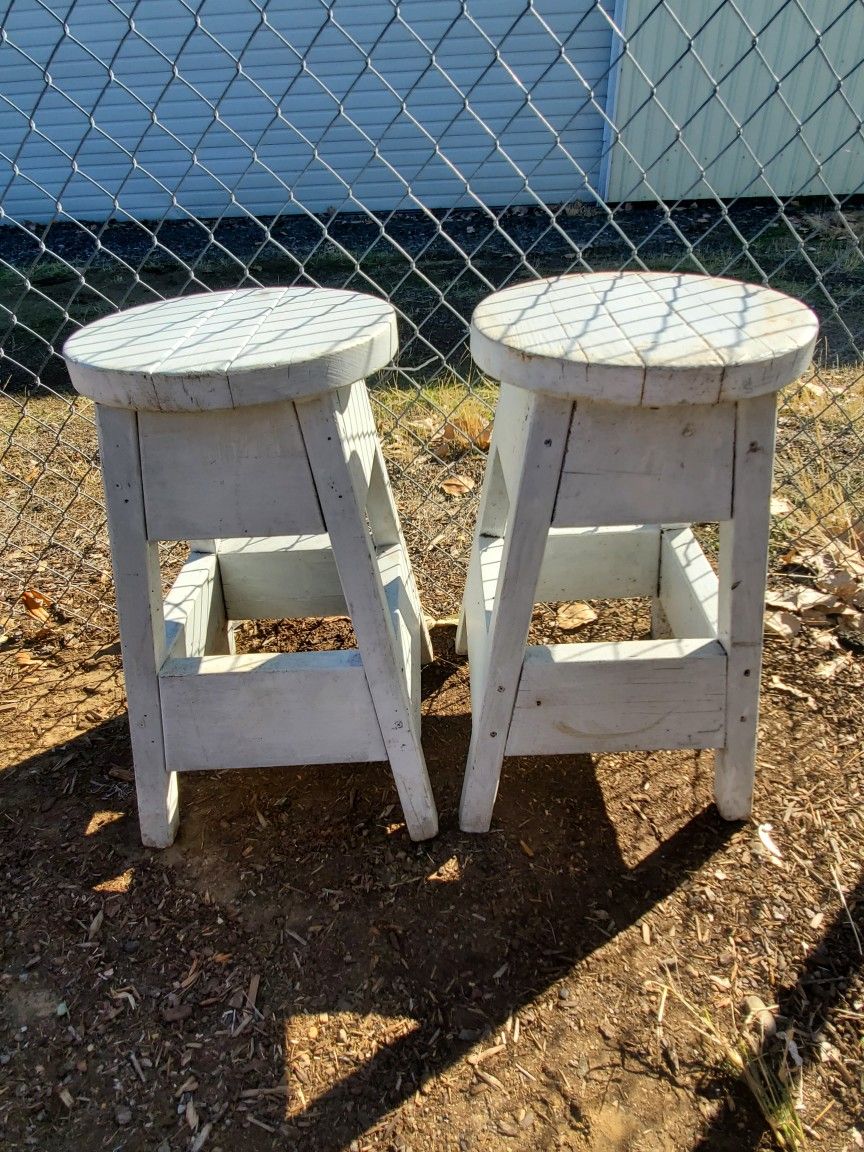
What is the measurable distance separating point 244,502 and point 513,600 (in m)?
0.47

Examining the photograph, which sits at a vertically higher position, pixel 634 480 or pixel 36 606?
pixel 634 480

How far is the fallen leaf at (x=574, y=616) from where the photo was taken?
7.84 feet

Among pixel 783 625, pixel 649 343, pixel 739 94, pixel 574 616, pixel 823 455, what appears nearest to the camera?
pixel 649 343

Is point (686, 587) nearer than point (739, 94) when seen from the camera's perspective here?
Yes

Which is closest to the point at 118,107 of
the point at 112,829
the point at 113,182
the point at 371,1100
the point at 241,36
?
the point at 113,182

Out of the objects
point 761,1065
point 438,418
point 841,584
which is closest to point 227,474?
point 761,1065

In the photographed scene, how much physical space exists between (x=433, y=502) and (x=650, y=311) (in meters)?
1.63

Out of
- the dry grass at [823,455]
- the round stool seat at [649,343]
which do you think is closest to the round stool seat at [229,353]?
the round stool seat at [649,343]

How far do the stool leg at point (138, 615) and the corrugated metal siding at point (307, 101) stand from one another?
688cm

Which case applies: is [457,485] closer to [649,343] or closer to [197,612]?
[197,612]

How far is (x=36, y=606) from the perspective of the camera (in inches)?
97.7

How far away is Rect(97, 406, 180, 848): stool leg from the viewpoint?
1.41m

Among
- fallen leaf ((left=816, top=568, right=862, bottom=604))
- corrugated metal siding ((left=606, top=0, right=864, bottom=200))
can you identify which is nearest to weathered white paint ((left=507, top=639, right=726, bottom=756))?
fallen leaf ((left=816, top=568, right=862, bottom=604))

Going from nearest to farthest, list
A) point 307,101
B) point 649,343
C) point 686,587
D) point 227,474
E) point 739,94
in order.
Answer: point 649,343 → point 227,474 → point 686,587 → point 739,94 → point 307,101
